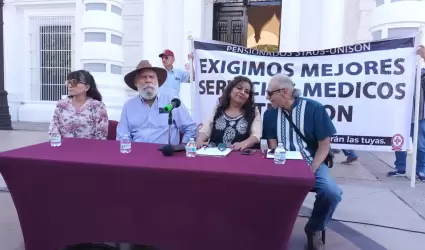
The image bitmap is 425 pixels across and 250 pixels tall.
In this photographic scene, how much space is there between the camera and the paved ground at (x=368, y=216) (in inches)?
131

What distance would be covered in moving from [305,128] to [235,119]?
689 millimetres

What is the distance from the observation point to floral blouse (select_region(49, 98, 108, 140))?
3906 mm

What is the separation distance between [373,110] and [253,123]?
2.09 meters

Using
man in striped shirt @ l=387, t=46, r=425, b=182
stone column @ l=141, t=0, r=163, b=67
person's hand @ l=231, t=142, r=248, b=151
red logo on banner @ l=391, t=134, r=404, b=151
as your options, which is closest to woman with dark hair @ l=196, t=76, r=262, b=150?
person's hand @ l=231, t=142, r=248, b=151

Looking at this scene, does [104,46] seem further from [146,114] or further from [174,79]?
[146,114]

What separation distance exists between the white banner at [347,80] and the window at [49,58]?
8.30 metres

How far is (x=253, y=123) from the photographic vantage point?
3.61 metres

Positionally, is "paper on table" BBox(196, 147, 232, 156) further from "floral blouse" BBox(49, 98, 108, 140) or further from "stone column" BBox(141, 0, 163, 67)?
"stone column" BBox(141, 0, 163, 67)

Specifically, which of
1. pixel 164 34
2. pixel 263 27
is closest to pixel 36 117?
pixel 164 34

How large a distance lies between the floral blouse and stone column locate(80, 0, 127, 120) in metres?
5.61

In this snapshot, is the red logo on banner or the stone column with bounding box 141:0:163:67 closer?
the red logo on banner

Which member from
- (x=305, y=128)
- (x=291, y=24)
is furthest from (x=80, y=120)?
(x=291, y=24)

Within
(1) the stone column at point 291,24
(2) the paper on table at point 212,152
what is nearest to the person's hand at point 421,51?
(2) the paper on table at point 212,152

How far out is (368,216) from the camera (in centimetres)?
400
